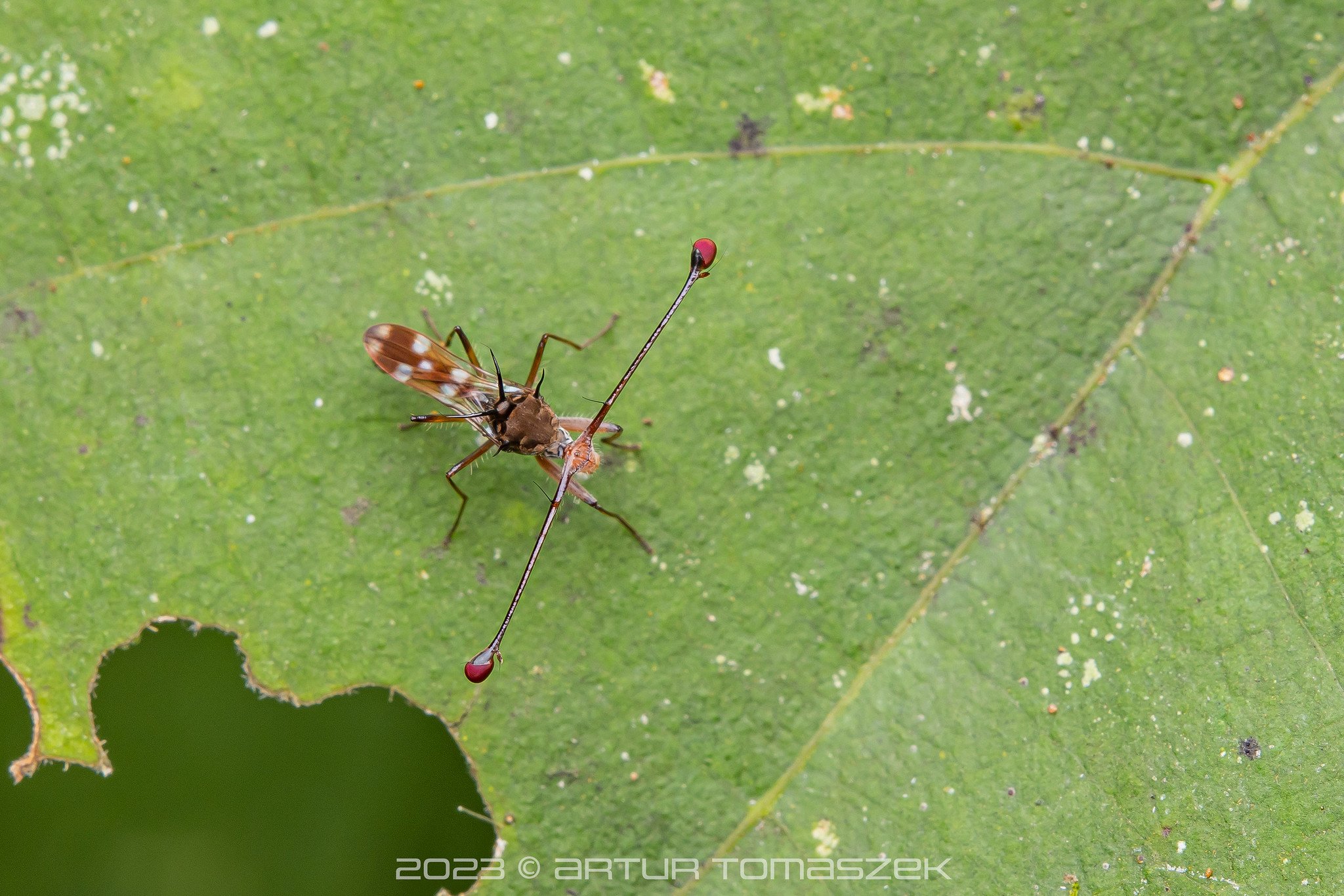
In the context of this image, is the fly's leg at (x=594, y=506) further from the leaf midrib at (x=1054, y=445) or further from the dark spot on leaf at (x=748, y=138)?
the dark spot on leaf at (x=748, y=138)

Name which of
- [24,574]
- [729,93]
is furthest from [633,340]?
[24,574]

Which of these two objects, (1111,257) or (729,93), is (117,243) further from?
(1111,257)

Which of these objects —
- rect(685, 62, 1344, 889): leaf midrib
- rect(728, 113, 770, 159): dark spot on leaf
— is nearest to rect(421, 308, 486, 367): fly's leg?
rect(728, 113, 770, 159): dark spot on leaf

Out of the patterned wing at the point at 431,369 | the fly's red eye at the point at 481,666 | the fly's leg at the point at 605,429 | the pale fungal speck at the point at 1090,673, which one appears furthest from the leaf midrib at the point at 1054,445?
the patterned wing at the point at 431,369

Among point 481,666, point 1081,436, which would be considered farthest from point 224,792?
point 1081,436

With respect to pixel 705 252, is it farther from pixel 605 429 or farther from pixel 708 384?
pixel 605 429

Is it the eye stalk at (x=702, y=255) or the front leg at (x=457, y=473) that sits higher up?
the eye stalk at (x=702, y=255)
